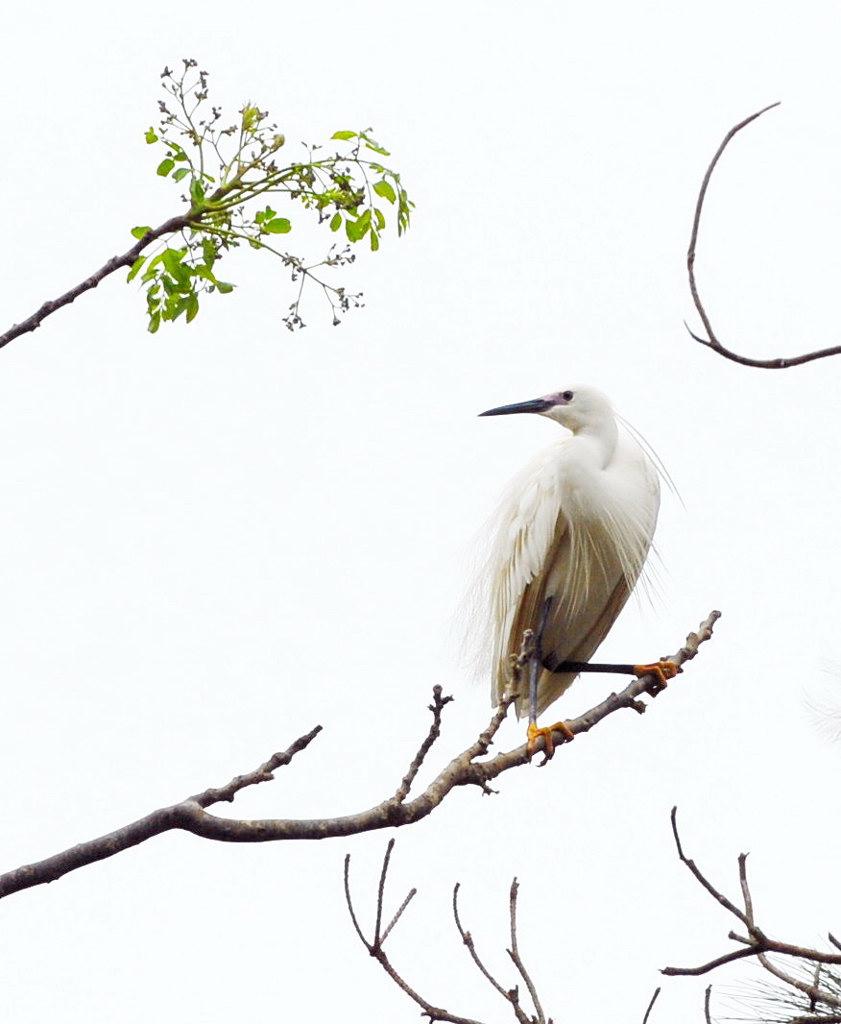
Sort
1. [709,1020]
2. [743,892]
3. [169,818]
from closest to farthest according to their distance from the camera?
[169,818] → [743,892] → [709,1020]

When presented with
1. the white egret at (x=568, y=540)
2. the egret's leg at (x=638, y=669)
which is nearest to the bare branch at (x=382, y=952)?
the egret's leg at (x=638, y=669)

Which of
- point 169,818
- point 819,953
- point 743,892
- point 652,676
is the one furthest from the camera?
point 652,676

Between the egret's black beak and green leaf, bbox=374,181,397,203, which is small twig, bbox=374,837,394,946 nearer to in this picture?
green leaf, bbox=374,181,397,203

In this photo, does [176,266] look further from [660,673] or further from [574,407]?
[574,407]

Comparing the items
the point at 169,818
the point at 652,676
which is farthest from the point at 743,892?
the point at 652,676

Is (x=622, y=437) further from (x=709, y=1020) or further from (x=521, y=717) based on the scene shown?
(x=709, y=1020)

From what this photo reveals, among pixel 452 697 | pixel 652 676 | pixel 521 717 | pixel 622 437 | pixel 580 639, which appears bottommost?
pixel 452 697

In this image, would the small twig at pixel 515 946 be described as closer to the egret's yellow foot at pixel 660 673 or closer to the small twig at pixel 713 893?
the small twig at pixel 713 893

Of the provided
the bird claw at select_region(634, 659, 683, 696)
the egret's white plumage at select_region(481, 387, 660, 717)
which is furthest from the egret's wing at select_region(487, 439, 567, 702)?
the bird claw at select_region(634, 659, 683, 696)

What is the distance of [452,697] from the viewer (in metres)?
2.16

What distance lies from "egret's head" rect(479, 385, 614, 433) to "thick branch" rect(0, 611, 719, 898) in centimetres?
302

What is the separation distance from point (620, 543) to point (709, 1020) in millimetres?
3016

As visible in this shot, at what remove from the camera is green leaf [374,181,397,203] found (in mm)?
2354

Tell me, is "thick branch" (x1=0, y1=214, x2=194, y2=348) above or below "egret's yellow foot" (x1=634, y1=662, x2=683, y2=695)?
below
